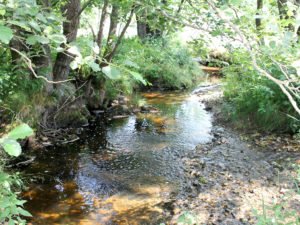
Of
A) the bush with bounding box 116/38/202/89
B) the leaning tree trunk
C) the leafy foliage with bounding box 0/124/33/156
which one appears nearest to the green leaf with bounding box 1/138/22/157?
the leafy foliage with bounding box 0/124/33/156

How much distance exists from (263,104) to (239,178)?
243cm

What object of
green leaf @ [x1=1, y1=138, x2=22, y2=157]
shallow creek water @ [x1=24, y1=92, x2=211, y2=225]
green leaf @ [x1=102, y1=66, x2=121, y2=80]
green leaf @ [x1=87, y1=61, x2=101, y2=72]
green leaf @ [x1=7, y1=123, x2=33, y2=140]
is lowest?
shallow creek water @ [x1=24, y1=92, x2=211, y2=225]

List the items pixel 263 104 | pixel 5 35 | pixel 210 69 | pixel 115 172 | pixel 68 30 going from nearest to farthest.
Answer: pixel 5 35 → pixel 115 172 → pixel 263 104 → pixel 68 30 → pixel 210 69

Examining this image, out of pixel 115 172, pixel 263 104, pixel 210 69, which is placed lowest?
pixel 115 172

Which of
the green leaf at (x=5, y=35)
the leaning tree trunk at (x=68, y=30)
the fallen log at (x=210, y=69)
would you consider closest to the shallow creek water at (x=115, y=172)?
the leaning tree trunk at (x=68, y=30)

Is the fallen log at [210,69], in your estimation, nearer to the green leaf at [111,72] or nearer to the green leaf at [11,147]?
the green leaf at [111,72]

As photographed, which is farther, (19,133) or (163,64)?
(163,64)

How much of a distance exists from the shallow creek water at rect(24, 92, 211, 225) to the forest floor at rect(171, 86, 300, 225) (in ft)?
1.09

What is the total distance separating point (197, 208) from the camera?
453 cm

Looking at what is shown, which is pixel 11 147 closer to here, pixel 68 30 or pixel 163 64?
pixel 68 30

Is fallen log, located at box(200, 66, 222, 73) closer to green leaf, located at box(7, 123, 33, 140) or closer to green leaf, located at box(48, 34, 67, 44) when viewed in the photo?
green leaf, located at box(48, 34, 67, 44)

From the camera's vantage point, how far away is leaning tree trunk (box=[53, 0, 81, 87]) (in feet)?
23.5

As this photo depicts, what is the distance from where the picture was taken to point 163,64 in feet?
43.3

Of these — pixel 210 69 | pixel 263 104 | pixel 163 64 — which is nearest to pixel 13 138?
pixel 263 104
